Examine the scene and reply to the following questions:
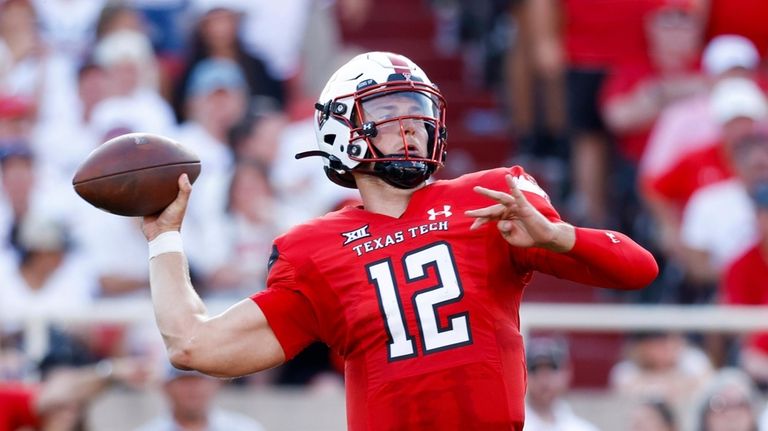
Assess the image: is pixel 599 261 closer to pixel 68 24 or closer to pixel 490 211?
pixel 490 211

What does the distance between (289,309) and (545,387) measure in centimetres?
315

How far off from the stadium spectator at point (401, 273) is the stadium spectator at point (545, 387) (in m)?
2.94

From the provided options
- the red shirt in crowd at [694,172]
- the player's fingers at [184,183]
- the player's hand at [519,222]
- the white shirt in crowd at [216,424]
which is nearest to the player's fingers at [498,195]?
the player's hand at [519,222]

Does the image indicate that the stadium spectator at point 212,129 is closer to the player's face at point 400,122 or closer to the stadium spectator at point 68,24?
the stadium spectator at point 68,24

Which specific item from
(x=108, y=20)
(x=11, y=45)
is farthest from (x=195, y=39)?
(x=11, y=45)

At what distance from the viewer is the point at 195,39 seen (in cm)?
962

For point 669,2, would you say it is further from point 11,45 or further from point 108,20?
point 11,45

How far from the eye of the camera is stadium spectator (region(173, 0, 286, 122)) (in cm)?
950

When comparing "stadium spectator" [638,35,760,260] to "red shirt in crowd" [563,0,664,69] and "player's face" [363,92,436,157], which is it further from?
"player's face" [363,92,436,157]

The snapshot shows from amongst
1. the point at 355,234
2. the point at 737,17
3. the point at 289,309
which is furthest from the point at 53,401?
the point at 737,17

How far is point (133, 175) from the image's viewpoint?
4402 millimetres

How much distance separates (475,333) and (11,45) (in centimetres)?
653

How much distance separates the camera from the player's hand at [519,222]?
403 cm

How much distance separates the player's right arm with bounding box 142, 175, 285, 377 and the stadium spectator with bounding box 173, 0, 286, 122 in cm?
510
